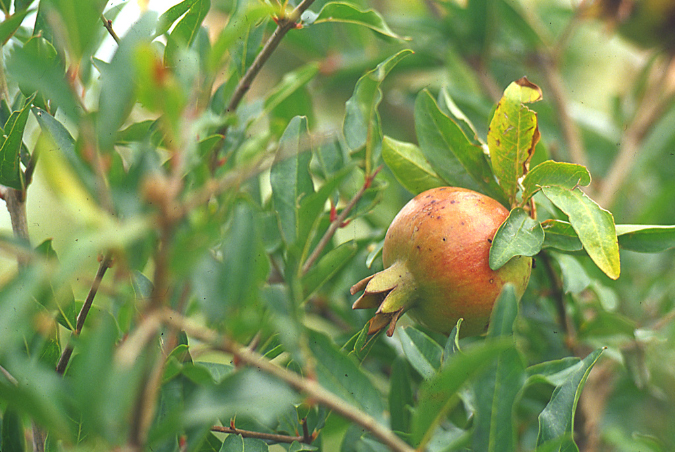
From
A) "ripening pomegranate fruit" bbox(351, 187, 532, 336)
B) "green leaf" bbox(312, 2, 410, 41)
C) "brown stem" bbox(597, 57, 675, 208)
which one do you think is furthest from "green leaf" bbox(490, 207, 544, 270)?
"brown stem" bbox(597, 57, 675, 208)

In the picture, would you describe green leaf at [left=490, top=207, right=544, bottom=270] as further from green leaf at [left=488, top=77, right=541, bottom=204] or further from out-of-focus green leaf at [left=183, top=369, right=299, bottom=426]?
out-of-focus green leaf at [left=183, top=369, right=299, bottom=426]

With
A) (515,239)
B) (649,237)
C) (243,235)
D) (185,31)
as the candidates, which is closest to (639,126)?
(649,237)

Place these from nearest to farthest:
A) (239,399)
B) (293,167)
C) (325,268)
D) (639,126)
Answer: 1. (239,399)
2. (325,268)
3. (293,167)
4. (639,126)

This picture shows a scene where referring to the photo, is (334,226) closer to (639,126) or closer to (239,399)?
(239,399)

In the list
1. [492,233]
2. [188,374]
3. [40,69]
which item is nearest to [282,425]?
[188,374]

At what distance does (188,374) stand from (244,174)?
0.17m

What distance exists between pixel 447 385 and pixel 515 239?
21cm

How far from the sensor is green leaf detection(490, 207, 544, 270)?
0.50 m

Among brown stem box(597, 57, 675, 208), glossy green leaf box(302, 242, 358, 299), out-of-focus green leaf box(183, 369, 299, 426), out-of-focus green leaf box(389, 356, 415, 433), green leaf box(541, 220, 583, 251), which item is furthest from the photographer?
brown stem box(597, 57, 675, 208)

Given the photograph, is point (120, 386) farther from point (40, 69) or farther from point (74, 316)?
point (74, 316)

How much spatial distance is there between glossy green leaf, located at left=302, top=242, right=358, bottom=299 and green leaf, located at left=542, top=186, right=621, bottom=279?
0.22 meters

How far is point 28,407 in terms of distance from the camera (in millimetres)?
284

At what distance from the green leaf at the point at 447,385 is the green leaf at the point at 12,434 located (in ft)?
1.31

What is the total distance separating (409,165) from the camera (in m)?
0.63
